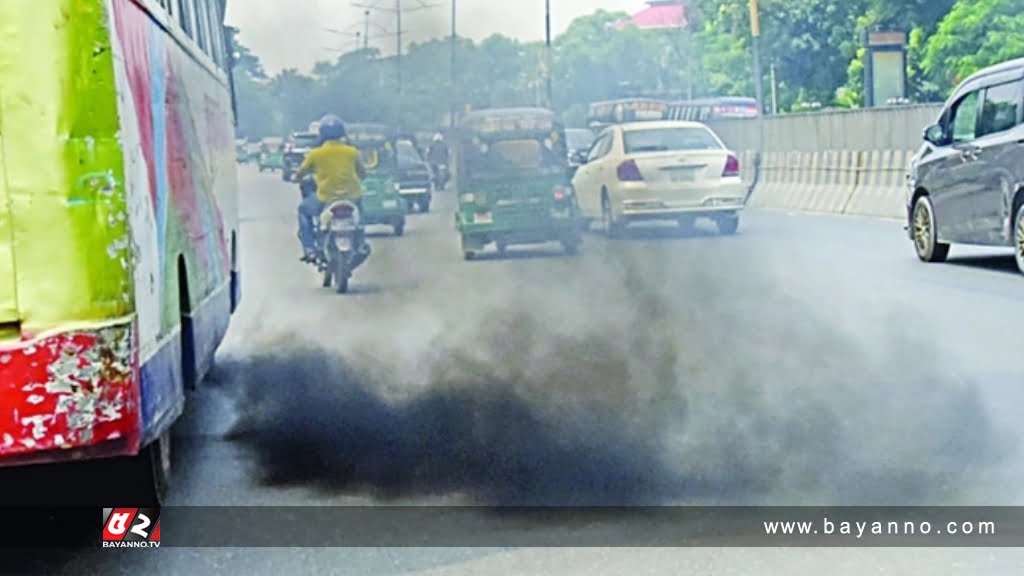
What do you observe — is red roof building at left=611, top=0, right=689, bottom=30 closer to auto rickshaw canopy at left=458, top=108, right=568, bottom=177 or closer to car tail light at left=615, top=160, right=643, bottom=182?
auto rickshaw canopy at left=458, top=108, right=568, bottom=177

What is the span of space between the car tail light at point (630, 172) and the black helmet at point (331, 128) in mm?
8223

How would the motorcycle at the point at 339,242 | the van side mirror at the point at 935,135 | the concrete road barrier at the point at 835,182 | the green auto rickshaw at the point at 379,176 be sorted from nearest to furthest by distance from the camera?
the green auto rickshaw at the point at 379,176
the motorcycle at the point at 339,242
the van side mirror at the point at 935,135
the concrete road barrier at the point at 835,182

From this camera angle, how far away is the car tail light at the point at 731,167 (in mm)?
20102

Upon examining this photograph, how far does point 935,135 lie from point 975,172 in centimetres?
116

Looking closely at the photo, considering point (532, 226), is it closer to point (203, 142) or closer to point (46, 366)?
point (203, 142)

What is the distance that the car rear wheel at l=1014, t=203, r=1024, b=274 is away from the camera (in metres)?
14.4

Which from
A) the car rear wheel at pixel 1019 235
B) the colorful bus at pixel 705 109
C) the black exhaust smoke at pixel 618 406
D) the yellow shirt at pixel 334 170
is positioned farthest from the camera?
the colorful bus at pixel 705 109

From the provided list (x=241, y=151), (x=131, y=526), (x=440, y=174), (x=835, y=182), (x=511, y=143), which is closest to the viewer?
(x=131, y=526)

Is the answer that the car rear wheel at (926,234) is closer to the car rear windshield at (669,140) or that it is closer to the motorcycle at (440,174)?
the car rear windshield at (669,140)

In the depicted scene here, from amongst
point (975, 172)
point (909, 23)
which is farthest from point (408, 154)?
point (909, 23)

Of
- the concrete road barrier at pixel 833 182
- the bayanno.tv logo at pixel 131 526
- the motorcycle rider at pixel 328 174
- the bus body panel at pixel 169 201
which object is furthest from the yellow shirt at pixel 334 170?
the concrete road barrier at pixel 833 182

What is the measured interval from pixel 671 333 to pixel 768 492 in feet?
15.4

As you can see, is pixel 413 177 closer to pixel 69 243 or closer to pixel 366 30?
pixel 366 30

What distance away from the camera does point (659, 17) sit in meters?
11.8
